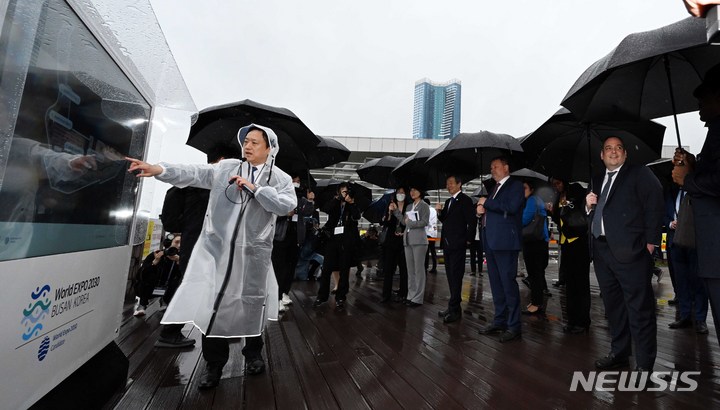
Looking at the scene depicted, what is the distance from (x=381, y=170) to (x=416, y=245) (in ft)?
7.88

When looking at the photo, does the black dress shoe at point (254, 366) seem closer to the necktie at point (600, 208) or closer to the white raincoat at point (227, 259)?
the white raincoat at point (227, 259)

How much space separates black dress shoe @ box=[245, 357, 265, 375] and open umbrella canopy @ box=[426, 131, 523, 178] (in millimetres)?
3023

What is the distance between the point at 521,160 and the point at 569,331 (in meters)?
2.08

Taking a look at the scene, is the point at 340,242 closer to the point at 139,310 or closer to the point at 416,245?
the point at 416,245

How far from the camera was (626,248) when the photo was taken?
2.46 meters

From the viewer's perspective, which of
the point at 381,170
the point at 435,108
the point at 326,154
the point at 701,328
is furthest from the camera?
the point at 435,108

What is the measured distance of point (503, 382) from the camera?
231cm

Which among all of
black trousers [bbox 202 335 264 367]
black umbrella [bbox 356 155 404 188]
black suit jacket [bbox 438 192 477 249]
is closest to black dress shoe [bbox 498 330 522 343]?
black suit jacket [bbox 438 192 477 249]

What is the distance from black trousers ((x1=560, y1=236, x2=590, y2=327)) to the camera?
3.68m

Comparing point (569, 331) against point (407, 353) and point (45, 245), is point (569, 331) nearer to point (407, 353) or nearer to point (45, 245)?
point (407, 353)

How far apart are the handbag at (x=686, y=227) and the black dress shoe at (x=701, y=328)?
94.8 inches

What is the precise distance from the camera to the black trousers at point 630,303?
2.37 meters

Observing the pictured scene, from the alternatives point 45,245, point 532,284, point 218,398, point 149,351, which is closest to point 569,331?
point 532,284

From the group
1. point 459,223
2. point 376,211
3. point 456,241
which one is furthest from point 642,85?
point 376,211
